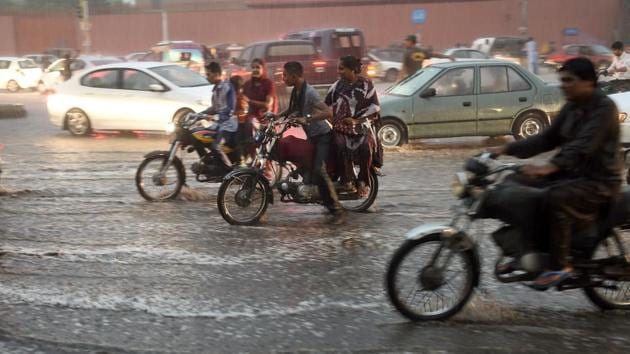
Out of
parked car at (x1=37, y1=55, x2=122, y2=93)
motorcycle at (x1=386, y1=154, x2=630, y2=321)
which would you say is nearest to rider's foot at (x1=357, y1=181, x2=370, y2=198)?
motorcycle at (x1=386, y1=154, x2=630, y2=321)

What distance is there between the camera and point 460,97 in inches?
513

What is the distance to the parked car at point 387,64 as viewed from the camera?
34531 mm

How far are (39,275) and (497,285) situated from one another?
3.59 meters

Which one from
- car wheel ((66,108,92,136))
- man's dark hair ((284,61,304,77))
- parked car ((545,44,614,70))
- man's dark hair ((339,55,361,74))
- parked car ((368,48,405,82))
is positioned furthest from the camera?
parked car ((368,48,405,82))

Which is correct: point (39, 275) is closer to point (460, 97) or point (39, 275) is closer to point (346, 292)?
point (346, 292)

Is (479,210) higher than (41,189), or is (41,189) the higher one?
(479,210)

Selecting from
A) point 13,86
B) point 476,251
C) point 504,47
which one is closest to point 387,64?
point 504,47

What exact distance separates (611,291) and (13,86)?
30.0m

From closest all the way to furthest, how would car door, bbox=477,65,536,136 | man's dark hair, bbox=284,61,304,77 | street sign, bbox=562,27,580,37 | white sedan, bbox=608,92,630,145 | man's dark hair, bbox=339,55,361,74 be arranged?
man's dark hair, bbox=284,61,304,77 < man's dark hair, bbox=339,55,361,74 < white sedan, bbox=608,92,630,145 < car door, bbox=477,65,536,136 < street sign, bbox=562,27,580,37

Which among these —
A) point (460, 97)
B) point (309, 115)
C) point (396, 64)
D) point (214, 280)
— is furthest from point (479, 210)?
point (396, 64)

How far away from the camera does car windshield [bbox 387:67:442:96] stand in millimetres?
13117

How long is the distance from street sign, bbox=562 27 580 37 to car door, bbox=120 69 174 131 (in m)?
39.0

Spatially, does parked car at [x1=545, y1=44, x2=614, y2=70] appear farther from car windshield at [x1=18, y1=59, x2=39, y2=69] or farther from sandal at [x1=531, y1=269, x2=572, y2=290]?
sandal at [x1=531, y1=269, x2=572, y2=290]

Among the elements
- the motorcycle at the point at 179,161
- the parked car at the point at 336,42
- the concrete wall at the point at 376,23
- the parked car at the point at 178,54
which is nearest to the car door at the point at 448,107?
the motorcycle at the point at 179,161
